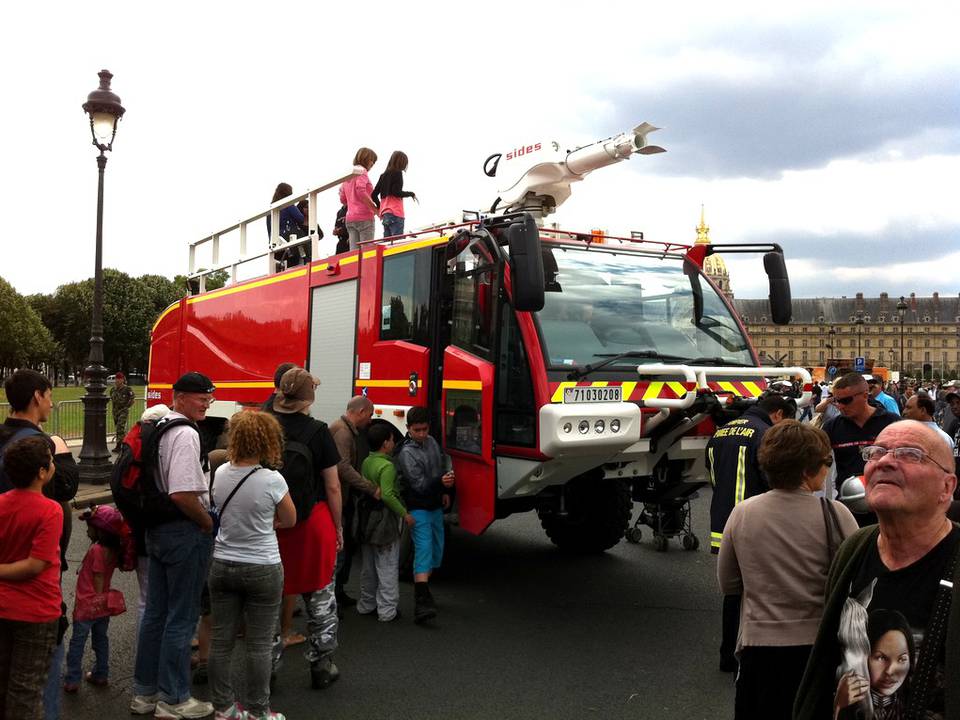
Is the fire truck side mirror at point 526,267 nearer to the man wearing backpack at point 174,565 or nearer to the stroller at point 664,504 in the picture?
the man wearing backpack at point 174,565

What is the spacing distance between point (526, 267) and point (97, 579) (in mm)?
3116

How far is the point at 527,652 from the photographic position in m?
5.70

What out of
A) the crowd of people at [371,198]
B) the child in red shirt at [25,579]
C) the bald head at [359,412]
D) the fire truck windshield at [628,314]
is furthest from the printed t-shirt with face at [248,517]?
the crowd of people at [371,198]

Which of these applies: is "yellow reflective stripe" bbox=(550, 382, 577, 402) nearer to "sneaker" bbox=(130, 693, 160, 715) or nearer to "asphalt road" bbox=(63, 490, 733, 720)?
"asphalt road" bbox=(63, 490, 733, 720)

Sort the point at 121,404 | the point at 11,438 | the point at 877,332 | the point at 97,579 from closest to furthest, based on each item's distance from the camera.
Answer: the point at 11,438 < the point at 97,579 < the point at 121,404 < the point at 877,332

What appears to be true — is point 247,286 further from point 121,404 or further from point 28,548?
point 121,404

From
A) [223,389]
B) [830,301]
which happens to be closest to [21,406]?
[223,389]

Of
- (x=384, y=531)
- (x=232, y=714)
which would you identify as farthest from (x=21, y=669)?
(x=384, y=531)

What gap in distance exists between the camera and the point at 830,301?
160000 millimetres

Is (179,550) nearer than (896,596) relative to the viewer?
No

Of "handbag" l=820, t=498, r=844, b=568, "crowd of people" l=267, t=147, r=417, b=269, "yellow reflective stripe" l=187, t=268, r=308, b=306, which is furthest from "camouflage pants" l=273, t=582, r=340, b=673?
"yellow reflective stripe" l=187, t=268, r=308, b=306

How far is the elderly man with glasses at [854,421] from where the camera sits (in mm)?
5723

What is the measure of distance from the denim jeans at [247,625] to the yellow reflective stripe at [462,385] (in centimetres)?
222

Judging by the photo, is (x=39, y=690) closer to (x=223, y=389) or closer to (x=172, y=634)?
(x=172, y=634)
